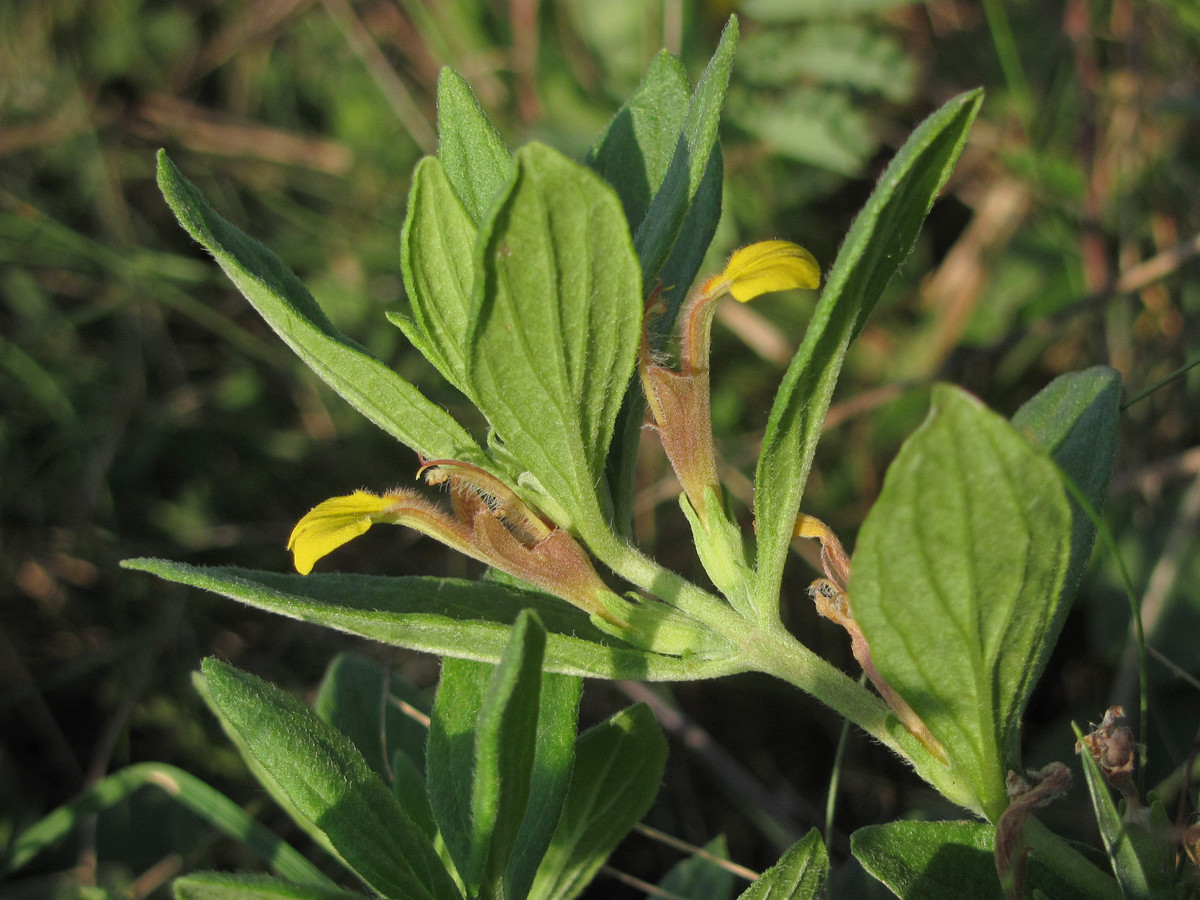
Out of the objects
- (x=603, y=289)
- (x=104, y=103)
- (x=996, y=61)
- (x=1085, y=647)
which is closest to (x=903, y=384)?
(x=1085, y=647)

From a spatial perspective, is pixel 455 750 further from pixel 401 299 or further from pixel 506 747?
pixel 401 299

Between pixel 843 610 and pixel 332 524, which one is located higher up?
pixel 332 524

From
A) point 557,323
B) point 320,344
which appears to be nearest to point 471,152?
point 320,344

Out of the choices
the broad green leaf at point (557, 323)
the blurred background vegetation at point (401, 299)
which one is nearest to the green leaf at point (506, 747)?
the broad green leaf at point (557, 323)

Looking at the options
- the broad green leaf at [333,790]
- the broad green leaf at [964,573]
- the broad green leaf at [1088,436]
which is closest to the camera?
the broad green leaf at [964,573]

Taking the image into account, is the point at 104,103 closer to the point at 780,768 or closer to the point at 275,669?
the point at 275,669

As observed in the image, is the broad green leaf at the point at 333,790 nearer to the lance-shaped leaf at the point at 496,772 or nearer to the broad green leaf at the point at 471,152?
the lance-shaped leaf at the point at 496,772

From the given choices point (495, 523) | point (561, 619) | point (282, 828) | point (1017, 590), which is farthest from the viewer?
point (282, 828)
